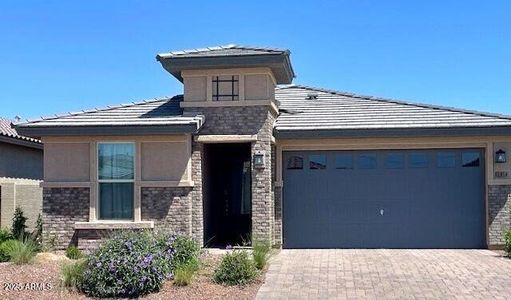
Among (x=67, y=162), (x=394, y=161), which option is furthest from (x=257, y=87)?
(x=67, y=162)

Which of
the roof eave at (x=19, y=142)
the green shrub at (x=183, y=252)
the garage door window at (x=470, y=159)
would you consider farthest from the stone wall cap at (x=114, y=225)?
the garage door window at (x=470, y=159)

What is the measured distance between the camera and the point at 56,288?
1141 cm

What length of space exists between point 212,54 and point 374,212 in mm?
5724

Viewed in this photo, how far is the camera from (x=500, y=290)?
11586 millimetres

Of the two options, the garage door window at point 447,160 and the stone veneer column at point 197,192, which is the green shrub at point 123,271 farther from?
the garage door window at point 447,160

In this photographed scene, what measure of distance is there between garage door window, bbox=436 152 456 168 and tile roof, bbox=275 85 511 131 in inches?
32.7

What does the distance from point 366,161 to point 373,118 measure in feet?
3.76

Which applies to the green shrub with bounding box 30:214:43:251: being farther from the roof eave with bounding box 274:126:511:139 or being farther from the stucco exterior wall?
the roof eave with bounding box 274:126:511:139

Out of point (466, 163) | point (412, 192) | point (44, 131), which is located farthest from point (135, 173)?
point (466, 163)

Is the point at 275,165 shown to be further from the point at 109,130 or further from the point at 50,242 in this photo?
the point at 50,242

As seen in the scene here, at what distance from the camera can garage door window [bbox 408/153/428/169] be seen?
1722 centimetres

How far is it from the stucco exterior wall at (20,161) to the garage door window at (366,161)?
457 inches

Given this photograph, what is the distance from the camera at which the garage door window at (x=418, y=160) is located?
56.5ft

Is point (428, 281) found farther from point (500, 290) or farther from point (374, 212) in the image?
point (374, 212)
